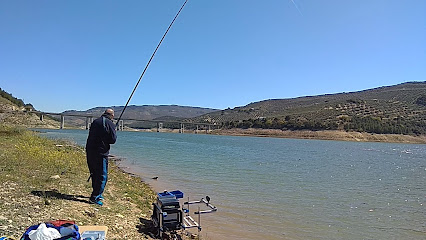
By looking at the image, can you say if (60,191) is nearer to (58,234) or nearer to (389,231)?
(58,234)

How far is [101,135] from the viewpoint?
702 cm

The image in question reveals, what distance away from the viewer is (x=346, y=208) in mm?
11680

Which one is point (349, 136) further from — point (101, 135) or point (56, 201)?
point (56, 201)

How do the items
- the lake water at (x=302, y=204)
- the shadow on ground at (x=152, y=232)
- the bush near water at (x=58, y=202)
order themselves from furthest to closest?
the lake water at (x=302, y=204) → the shadow on ground at (x=152, y=232) → the bush near water at (x=58, y=202)

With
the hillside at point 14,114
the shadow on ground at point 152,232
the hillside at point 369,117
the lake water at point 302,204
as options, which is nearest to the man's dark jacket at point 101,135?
the shadow on ground at point 152,232

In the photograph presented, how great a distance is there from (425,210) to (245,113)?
150 meters

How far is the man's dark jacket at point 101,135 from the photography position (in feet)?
23.0

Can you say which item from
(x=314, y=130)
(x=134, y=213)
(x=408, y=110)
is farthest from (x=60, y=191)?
(x=408, y=110)

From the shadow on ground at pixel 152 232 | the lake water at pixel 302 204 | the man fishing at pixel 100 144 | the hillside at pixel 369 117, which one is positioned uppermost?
the hillside at pixel 369 117

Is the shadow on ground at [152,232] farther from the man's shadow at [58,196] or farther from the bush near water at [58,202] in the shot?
the man's shadow at [58,196]

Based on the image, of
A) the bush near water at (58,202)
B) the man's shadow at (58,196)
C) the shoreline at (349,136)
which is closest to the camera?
the bush near water at (58,202)

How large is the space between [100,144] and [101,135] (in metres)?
0.22

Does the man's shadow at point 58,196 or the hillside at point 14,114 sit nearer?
the man's shadow at point 58,196

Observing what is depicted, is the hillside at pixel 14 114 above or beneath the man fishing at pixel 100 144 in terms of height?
above
